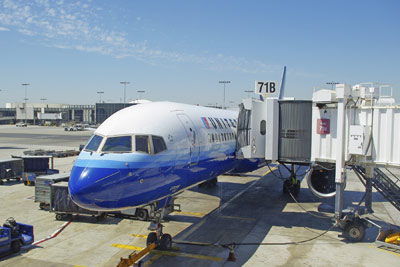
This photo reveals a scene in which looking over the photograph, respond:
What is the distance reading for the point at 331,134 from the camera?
50.7 feet

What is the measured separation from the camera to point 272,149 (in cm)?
1678

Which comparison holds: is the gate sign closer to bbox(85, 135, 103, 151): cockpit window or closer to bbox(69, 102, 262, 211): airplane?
bbox(69, 102, 262, 211): airplane

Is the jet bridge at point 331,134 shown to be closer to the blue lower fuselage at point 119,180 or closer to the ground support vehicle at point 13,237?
the blue lower fuselage at point 119,180

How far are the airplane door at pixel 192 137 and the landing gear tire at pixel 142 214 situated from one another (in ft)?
16.9

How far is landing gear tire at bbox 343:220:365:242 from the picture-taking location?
594 inches


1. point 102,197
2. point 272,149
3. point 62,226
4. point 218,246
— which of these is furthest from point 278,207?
point 102,197

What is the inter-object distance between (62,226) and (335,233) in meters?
12.8

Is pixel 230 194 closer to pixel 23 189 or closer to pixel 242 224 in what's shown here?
pixel 242 224

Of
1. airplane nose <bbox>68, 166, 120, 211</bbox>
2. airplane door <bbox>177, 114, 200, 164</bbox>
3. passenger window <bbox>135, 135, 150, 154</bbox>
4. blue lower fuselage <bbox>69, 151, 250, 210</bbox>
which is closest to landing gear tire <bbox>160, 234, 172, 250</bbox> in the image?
blue lower fuselage <bbox>69, 151, 250, 210</bbox>

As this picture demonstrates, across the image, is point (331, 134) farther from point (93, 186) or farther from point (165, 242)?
point (93, 186)

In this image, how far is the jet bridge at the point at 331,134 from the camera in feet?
47.3

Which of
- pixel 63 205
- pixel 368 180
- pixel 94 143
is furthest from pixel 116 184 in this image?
pixel 368 180

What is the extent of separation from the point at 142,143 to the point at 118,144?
0.77 metres

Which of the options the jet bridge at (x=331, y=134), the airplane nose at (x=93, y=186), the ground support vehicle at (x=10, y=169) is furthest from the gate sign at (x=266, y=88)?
the ground support vehicle at (x=10, y=169)
